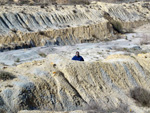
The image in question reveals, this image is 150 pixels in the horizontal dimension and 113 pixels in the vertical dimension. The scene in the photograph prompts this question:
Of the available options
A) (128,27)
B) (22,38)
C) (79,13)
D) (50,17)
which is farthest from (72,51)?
(128,27)

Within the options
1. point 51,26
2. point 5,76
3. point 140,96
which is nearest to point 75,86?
point 5,76

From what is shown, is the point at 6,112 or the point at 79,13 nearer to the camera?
the point at 6,112

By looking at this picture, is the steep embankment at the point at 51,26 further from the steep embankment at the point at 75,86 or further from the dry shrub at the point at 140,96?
the dry shrub at the point at 140,96

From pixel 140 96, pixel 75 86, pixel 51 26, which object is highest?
pixel 75 86

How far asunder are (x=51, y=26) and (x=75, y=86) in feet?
62.2

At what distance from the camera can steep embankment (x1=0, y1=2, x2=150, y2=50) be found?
23469mm

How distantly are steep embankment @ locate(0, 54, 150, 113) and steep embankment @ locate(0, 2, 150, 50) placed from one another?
12268mm

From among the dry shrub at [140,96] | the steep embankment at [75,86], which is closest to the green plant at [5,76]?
the steep embankment at [75,86]

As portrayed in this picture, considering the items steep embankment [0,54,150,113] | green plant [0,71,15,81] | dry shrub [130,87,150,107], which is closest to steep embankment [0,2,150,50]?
steep embankment [0,54,150,113]

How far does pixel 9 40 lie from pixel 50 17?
806 centimetres

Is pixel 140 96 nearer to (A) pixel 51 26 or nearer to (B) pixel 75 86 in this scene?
(B) pixel 75 86

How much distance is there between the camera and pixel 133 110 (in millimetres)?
9281

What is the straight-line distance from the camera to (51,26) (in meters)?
27.7

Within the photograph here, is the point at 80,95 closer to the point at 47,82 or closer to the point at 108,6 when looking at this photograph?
the point at 47,82
